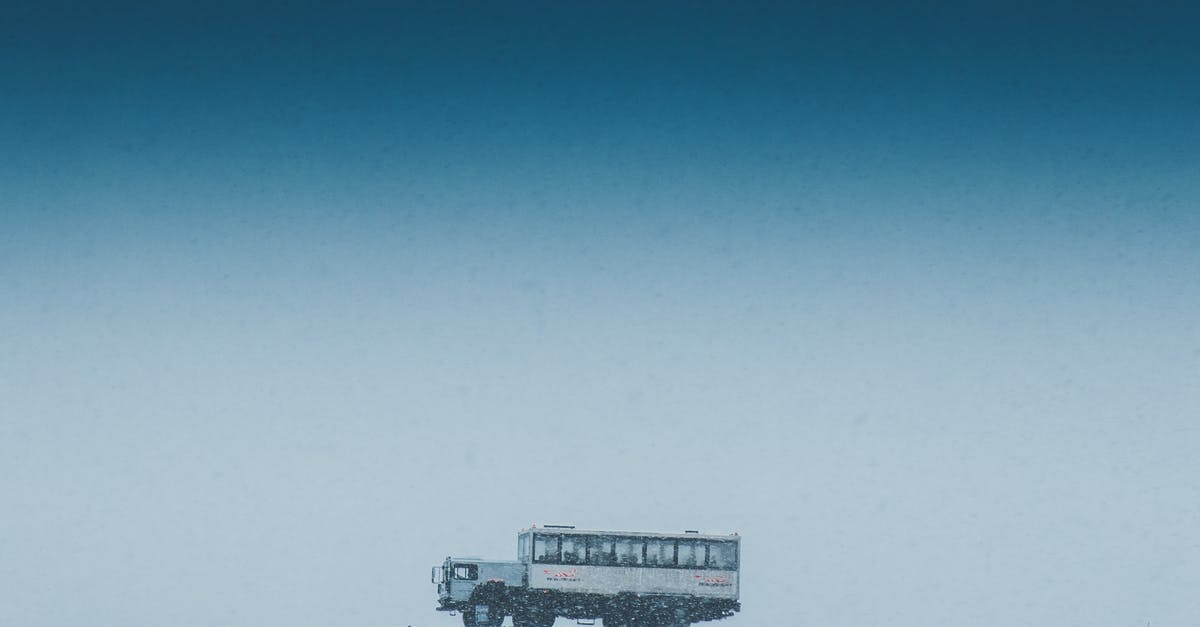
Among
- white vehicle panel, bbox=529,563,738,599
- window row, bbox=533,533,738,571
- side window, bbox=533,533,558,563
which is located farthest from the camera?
side window, bbox=533,533,558,563

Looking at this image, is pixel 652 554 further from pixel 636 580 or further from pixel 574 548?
pixel 574 548

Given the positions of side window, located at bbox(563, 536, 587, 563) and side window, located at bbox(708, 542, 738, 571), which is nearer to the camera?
side window, located at bbox(708, 542, 738, 571)

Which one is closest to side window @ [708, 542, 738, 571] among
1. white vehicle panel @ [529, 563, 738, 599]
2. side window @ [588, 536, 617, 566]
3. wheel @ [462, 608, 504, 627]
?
white vehicle panel @ [529, 563, 738, 599]

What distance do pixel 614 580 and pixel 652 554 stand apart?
1.58m

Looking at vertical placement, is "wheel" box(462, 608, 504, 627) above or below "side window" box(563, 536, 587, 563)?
below

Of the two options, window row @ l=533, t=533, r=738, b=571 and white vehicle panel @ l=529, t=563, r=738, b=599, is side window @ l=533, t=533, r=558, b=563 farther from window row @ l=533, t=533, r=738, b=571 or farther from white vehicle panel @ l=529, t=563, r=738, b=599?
white vehicle panel @ l=529, t=563, r=738, b=599

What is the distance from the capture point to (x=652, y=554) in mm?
72938

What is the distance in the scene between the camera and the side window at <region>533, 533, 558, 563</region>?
240 ft

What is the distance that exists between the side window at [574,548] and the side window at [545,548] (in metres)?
0.35

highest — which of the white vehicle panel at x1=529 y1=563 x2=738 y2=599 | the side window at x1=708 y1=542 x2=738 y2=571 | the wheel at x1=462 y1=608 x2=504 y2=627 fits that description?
the side window at x1=708 y1=542 x2=738 y2=571

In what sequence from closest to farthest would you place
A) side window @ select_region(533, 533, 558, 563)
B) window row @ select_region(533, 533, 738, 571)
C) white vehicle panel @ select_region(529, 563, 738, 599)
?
white vehicle panel @ select_region(529, 563, 738, 599)
window row @ select_region(533, 533, 738, 571)
side window @ select_region(533, 533, 558, 563)

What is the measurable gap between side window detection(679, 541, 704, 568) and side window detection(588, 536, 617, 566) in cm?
234

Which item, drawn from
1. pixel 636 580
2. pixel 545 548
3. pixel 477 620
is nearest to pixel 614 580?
pixel 636 580

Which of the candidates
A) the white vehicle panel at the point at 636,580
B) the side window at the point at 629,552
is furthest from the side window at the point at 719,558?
the side window at the point at 629,552
